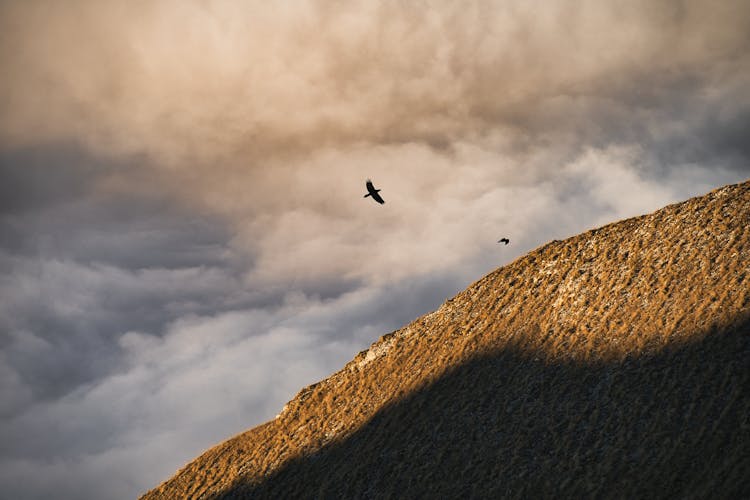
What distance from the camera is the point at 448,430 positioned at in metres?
40.0

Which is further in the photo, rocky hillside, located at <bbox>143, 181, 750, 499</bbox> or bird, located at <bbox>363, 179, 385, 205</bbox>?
bird, located at <bbox>363, 179, 385, 205</bbox>

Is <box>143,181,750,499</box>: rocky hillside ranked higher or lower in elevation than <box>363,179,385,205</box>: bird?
lower

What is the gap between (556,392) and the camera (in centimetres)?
3731

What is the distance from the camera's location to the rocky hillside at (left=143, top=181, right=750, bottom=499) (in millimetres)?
29312

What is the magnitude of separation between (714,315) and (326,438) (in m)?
29.8

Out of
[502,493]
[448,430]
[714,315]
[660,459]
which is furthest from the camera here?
[448,430]

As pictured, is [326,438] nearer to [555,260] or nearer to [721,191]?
[555,260]

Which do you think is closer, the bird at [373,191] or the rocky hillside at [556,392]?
the rocky hillside at [556,392]

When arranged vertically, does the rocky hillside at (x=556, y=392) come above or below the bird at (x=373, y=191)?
below

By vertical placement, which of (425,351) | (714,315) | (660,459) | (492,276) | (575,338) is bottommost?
(660,459)

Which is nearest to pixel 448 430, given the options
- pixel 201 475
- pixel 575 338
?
pixel 575 338

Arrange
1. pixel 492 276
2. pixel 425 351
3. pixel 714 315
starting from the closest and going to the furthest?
pixel 714 315 < pixel 425 351 < pixel 492 276

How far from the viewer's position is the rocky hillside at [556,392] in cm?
2931

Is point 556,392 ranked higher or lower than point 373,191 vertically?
lower
